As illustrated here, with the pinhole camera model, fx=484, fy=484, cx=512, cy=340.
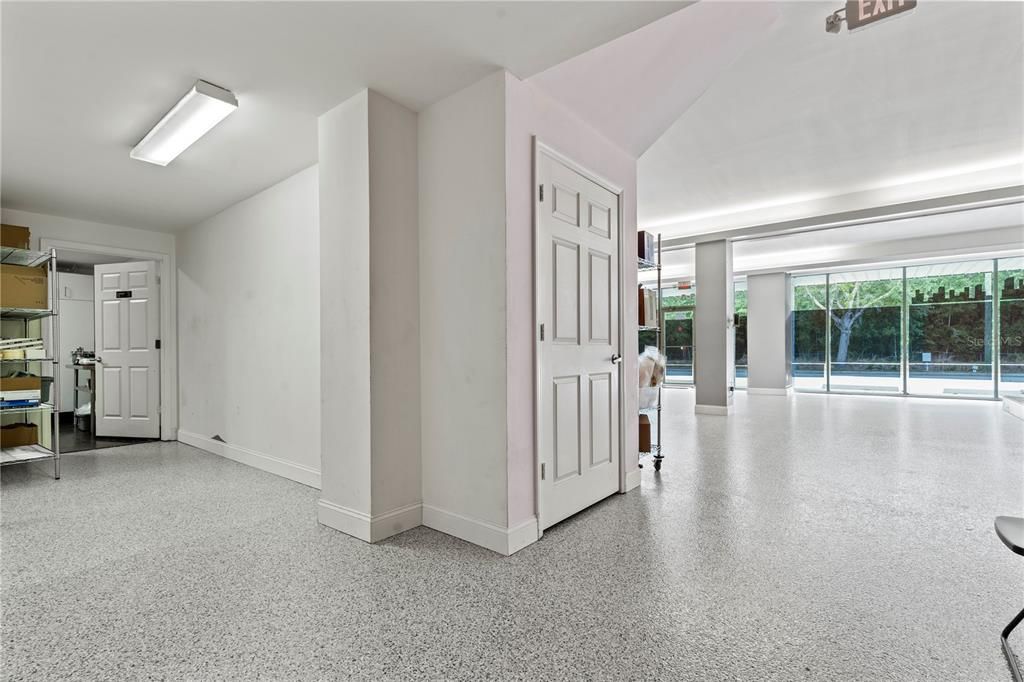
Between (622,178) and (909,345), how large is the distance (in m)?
9.93

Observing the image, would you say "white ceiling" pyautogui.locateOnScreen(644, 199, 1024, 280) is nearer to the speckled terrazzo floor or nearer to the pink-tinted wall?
the speckled terrazzo floor

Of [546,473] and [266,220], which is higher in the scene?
[266,220]

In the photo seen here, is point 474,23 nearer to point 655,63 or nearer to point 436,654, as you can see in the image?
point 655,63

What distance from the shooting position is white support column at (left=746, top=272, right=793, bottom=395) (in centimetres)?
1070

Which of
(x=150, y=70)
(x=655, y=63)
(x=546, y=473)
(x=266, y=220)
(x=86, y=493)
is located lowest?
(x=86, y=493)

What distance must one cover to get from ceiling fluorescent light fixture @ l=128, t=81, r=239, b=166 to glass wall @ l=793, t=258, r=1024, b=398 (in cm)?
1168

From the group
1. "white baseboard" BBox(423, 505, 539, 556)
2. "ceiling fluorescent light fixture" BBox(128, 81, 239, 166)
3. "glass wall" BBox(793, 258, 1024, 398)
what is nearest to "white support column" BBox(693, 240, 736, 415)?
"glass wall" BBox(793, 258, 1024, 398)

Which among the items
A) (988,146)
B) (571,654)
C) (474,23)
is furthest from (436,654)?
(988,146)

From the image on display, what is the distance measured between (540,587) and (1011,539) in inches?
63.4

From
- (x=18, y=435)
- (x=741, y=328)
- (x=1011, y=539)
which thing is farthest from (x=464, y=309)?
(x=741, y=328)

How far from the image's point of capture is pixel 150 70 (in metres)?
2.55

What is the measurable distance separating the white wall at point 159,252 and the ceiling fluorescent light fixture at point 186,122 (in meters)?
2.41

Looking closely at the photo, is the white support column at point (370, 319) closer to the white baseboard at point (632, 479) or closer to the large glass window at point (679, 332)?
the white baseboard at point (632, 479)

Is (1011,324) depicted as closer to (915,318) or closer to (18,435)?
(915,318)
